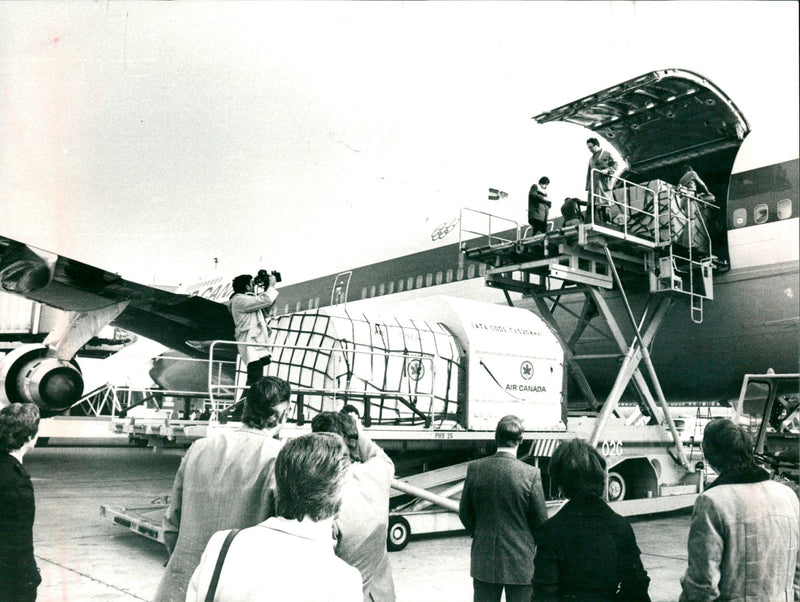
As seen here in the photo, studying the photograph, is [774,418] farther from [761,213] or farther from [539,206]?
[539,206]

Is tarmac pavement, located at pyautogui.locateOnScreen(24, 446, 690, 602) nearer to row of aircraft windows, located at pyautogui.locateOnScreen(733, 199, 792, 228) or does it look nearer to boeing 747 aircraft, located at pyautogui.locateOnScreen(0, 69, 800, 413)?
boeing 747 aircraft, located at pyautogui.locateOnScreen(0, 69, 800, 413)

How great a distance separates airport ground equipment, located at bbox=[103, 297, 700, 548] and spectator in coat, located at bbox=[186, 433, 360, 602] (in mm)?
4246

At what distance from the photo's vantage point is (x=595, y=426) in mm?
8227

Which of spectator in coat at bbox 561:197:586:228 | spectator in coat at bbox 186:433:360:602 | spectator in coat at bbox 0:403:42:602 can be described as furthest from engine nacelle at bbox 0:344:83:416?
spectator in coat at bbox 186:433:360:602

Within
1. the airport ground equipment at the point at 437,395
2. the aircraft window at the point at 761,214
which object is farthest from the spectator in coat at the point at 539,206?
the aircraft window at the point at 761,214

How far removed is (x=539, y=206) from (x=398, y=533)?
4.84 m

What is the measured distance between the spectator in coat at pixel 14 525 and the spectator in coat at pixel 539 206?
7203 millimetres

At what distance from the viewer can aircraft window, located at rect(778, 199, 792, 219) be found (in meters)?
8.62

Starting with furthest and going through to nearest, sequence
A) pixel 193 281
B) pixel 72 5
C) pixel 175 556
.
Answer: pixel 193 281
pixel 72 5
pixel 175 556

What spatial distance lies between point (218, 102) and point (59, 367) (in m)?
6.65

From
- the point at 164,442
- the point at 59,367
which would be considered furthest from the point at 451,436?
the point at 59,367

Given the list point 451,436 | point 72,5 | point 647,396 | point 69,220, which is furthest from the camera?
point 647,396

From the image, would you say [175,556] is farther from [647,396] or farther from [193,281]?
[193,281]

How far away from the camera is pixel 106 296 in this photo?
400 inches
